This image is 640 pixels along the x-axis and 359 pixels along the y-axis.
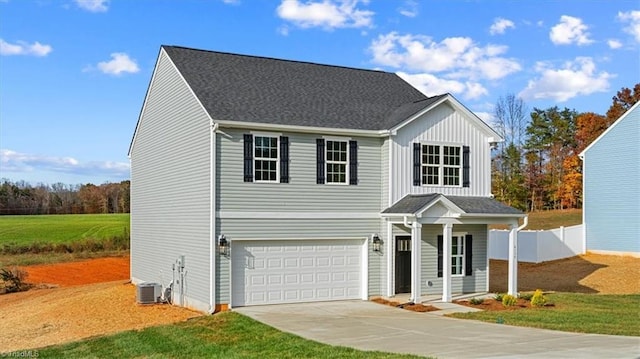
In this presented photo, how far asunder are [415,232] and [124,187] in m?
60.8

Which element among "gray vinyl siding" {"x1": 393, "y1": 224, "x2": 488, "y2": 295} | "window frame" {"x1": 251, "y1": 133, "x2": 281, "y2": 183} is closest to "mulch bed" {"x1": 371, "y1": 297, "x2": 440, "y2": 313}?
"gray vinyl siding" {"x1": 393, "y1": 224, "x2": 488, "y2": 295}

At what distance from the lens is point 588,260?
30.0 meters

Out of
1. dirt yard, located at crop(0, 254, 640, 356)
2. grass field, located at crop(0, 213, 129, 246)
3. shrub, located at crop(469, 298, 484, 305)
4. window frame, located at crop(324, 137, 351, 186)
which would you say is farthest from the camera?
grass field, located at crop(0, 213, 129, 246)

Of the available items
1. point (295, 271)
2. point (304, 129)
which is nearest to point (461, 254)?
point (295, 271)

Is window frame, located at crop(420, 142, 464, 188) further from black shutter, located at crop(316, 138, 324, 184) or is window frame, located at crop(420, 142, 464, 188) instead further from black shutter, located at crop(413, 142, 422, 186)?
black shutter, located at crop(316, 138, 324, 184)

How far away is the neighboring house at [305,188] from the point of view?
17.8 metres

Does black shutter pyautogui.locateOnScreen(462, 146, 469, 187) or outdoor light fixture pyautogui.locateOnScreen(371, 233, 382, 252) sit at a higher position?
black shutter pyautogui.locateOnScreen(462, 146, 469, 187)

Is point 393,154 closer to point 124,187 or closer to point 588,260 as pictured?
point 588,260

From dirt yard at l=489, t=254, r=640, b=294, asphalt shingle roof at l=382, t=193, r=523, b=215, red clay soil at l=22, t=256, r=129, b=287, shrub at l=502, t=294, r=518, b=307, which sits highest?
asphalt shingle roof at l=382, t=193, r=523, b=215

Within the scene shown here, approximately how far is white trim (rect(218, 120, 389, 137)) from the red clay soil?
15059 millimetres

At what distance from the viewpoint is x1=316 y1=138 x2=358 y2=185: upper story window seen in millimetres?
18859

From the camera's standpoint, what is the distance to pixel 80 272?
3206cm

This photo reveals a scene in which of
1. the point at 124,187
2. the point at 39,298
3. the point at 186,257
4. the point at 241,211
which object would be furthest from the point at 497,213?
the point at 124,187

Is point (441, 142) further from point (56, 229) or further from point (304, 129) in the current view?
point (56, 229)
